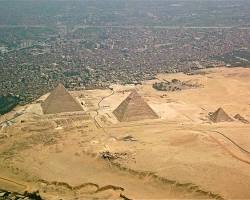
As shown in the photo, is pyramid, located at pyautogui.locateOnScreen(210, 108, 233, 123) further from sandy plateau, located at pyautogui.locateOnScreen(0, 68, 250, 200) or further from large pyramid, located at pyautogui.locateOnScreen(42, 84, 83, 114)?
large pyramid, located at pyautogui.locateOnScreen(42, 84, 83, 114)

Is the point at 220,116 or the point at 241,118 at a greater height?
the point at 220,116

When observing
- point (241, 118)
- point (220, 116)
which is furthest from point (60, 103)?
point (241, 118)

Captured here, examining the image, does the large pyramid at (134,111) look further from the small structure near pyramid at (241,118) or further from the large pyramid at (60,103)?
the small structure near pyramid at (241,118)

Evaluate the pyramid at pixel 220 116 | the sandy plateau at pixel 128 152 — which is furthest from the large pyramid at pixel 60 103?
the pyramid at pixel 220 116

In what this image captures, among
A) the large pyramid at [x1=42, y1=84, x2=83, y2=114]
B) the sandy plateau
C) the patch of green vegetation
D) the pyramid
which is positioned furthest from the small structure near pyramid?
the patch of green vegetation

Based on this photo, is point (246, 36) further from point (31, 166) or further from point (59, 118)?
point (31, 166)

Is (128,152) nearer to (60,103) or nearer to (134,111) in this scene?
(134,111)
